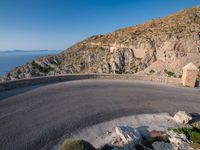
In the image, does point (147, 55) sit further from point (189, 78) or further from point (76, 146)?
point (76, 146)

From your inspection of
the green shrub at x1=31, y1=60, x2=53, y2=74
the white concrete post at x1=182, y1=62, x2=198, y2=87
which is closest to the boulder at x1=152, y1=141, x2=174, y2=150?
the white concrete post at x1=182, y1=62, x2=198, y2=87

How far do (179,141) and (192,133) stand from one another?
137cm

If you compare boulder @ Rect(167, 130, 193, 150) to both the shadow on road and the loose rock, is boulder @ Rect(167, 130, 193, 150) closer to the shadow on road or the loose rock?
the loose rock

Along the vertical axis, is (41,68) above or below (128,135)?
below

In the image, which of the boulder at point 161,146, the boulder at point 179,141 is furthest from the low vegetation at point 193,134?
the boulder at point 161,146

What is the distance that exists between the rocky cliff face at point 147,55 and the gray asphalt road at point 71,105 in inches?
787

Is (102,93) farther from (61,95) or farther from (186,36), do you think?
(186,36)

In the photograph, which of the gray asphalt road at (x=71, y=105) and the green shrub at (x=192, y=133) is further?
the green shrub at (x=192, y=133)

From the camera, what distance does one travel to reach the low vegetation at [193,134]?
8527 mm

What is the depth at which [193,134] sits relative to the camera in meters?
9.24

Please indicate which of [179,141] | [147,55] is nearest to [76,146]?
[179,141]

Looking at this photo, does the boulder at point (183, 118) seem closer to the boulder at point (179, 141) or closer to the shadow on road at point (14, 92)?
the boulder at point (179, 141)

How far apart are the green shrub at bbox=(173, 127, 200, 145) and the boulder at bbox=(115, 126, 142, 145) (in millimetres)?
2456

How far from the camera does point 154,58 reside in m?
51.7
